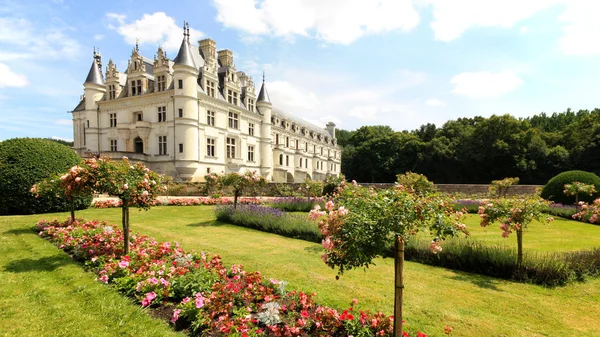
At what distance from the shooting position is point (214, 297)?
4273 millimetres

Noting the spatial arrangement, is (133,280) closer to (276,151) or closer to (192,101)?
(192,101)

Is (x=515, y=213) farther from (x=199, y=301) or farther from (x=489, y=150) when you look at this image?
(x=489, y=150)

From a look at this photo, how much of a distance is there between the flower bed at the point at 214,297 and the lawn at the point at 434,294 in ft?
1.23

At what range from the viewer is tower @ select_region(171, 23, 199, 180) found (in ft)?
92.4

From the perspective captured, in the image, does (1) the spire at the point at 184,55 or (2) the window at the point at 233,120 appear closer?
(1) the spire at the point at 184,55

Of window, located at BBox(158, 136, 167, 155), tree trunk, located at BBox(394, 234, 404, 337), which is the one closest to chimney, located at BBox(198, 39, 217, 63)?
window, located at BBox(158, 136, 167, 155)

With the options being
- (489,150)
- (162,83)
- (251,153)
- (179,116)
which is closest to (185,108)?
(179,116)

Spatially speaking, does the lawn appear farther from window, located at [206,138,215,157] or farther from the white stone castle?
window, located at [206,138,215,157]

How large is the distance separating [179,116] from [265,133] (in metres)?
13.0

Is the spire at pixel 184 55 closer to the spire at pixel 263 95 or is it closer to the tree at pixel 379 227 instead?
the spire at pixel 263 95

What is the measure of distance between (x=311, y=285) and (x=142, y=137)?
29.2 metres

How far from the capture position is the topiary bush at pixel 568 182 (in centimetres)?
1753

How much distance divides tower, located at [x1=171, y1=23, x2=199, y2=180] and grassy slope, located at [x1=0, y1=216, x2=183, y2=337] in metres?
22.6

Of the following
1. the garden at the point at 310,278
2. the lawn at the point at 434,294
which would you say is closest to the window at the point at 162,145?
the garden at the point at 310,278
